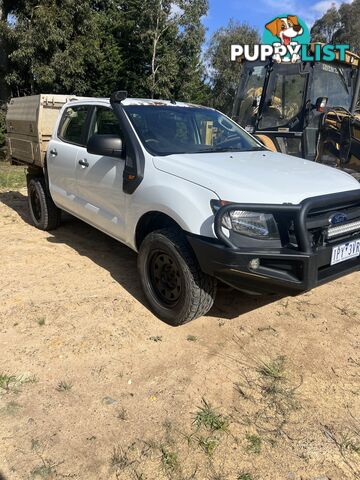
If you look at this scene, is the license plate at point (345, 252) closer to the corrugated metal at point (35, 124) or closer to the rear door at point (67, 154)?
the rear door at point (67, 154)

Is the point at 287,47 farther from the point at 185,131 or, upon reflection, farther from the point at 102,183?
the point at 102,183

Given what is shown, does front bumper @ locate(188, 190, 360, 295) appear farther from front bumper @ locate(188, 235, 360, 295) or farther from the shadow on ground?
the shadow on ground

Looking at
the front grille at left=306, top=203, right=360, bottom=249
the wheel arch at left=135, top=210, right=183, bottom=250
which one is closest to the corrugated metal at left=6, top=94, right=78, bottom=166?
the wheel arch at left=135, top=210, right=183, bottom=250

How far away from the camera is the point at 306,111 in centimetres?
667

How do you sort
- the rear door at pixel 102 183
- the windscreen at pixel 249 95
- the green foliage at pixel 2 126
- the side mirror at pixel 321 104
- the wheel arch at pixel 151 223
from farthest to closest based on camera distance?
the green foliage at pixel 2 126
the windscreen at pixel 249 95
the side mirror at pixel 321 104
the rear door at pixel 102 183
the wheel arch at pixel 151 223

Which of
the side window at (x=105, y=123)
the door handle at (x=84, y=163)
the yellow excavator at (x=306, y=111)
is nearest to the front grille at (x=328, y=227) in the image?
the side window at (x=105, y=123)

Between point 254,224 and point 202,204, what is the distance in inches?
15.5

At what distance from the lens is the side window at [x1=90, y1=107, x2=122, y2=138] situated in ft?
13.7

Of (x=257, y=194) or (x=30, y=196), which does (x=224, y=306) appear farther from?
(x=30, y=196)

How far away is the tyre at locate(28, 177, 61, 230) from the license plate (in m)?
4.17

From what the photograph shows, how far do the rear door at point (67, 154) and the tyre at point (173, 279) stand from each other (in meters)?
1.61

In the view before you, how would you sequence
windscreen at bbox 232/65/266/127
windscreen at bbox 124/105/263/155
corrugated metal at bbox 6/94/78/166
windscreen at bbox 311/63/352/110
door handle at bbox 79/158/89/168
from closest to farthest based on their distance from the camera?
windscreen at bbox 124/105/263/155
door handle at bbox 79/158/89/168
corrugated metal at bbox 6/94/78/166
windscreen at bbox 311/63/352/110
windscreen at bbox 232/65/266/127

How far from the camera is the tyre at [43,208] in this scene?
5.98m

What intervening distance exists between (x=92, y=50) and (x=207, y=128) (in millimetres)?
15533
